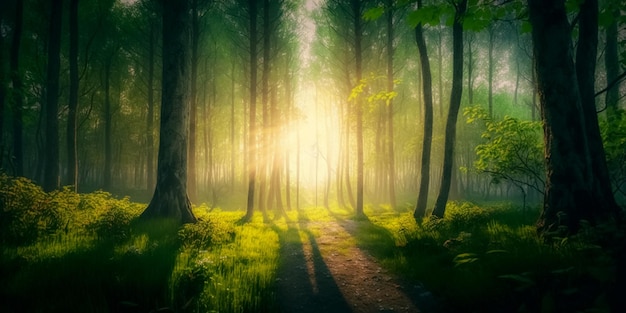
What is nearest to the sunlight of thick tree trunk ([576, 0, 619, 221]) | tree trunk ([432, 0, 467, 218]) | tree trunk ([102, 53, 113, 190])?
tree trunk ([102, 53, 113, 190])

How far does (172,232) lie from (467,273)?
602cm

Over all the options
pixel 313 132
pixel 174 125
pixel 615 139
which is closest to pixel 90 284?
pixel 174 125

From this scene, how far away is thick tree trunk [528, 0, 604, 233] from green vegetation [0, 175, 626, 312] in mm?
664

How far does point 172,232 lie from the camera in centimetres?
671

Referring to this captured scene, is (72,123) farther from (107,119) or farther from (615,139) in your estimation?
(615,139)

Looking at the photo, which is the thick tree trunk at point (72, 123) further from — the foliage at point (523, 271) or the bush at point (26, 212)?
the foliage at point (523, 271)

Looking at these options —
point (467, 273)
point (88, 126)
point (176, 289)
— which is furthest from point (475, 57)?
point (88, 126)

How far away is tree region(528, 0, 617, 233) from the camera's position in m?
4.53

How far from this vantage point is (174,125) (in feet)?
28.0

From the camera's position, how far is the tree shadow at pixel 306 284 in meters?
3.85

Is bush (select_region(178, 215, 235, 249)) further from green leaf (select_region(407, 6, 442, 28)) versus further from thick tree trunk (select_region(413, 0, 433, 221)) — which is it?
thick tree trunk (select_region(413, 0, 433, 221))

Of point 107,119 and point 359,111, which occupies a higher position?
point 107,119

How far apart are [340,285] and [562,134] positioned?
14.1ft

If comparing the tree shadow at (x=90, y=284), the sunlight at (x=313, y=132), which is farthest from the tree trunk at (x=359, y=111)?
the tree shadow at (x=90, y=284)
